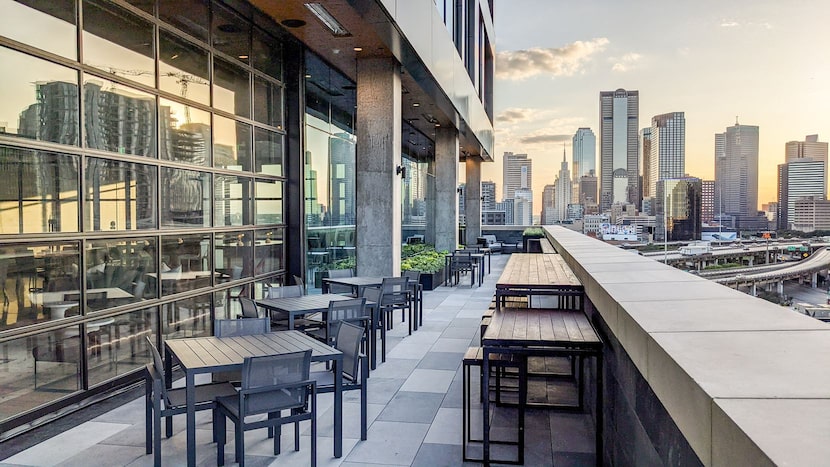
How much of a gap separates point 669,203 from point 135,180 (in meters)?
6.53

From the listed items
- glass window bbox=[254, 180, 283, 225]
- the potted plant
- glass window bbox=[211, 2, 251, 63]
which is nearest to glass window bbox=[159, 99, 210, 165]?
glass window bbox=[211, 2, 251, 63]

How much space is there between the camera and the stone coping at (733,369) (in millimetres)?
1481

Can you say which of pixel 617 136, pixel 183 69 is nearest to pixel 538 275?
pixel 183 69

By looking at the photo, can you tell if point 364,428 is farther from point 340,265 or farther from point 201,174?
point 340,265

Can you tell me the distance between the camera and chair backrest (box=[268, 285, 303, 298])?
317 inches

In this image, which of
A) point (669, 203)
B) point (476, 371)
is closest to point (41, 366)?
point (476, 371)

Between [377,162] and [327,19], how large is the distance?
A: 10.8 ft

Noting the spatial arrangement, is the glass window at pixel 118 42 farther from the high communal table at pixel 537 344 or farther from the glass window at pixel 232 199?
the high communal table at pixel 537 344

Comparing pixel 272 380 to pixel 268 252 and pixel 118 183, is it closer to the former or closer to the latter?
pixel 118 183

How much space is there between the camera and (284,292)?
810 centimetres

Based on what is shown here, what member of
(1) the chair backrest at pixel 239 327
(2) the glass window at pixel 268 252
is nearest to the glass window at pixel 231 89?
(2) the glass window at pixel 268 252

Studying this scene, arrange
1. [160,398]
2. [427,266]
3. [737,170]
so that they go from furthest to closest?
[427,266] → [737,170] → [160,398]

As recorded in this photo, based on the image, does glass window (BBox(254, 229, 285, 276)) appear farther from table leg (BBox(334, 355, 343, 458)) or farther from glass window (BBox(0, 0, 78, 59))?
table leg (BBox(334, 355, 343, 458))

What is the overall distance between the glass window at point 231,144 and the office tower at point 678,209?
245 inches
